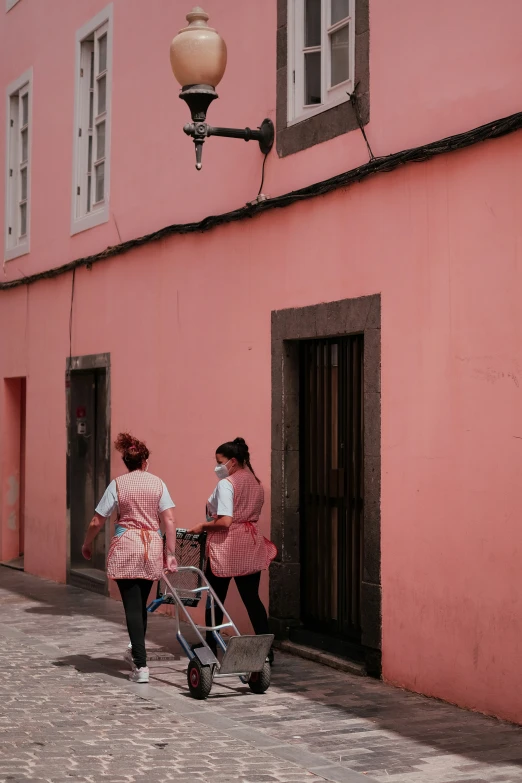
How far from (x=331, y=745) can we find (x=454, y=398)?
7.04 feet

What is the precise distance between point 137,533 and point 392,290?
2.28 m

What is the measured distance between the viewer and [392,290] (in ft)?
25.7

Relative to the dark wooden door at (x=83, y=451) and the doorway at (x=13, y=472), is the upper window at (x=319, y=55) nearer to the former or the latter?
the dark wooden door at (x=83, y=451)

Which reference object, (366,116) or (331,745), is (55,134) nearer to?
(366,116)

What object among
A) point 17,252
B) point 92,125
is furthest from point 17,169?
point 92,125

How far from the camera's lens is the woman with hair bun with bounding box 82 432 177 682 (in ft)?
26.0

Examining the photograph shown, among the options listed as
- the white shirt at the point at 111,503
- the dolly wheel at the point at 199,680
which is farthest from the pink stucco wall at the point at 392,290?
the white shirt at the point at 111,503

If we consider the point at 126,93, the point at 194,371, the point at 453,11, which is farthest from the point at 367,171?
the point at 126,93

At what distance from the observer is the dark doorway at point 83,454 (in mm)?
13250

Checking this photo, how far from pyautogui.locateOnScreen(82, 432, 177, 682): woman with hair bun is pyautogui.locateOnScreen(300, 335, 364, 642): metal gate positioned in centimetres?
126

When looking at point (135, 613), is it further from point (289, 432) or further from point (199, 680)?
point (289, 432)

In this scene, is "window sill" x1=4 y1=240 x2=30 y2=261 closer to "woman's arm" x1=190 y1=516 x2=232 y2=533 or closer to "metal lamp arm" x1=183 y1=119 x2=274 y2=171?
"metal lamp arm" x1=183 y1=119 x2=274 y2=171

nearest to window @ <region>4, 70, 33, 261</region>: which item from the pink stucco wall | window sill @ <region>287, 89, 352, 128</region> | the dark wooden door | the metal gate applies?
the dark wooden door

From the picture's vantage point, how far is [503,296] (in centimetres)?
682
